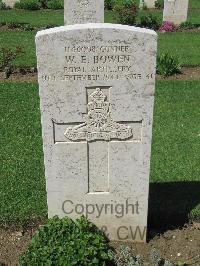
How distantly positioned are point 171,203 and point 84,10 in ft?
29.4

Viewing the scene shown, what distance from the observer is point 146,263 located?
14.9ft

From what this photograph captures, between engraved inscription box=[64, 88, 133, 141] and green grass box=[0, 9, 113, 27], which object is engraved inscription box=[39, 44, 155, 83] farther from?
green grass box=[0, 9, 113, 27]

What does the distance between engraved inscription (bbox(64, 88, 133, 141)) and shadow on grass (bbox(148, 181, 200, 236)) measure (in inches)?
60.4

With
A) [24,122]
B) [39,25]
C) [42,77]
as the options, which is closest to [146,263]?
[42,77]

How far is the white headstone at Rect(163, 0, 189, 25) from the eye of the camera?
17.5 meters

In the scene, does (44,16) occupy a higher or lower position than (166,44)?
higher

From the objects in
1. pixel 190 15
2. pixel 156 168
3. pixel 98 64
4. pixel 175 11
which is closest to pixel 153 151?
pixel 156 168

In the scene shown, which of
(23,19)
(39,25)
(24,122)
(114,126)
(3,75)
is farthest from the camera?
(23,19)

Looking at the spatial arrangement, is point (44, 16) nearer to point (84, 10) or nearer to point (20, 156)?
point (84, 10)

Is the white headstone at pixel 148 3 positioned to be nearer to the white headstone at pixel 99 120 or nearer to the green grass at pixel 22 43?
the green grass at pixel 22 43

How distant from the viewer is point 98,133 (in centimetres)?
460

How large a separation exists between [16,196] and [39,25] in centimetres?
1242

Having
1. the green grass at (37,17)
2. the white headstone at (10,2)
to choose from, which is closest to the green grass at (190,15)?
the green grass at (37,17)

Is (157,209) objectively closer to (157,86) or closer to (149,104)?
(149,104)
